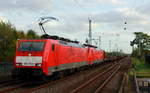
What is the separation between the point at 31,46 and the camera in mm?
17562

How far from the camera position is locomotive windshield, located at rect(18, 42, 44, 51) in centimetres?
1734

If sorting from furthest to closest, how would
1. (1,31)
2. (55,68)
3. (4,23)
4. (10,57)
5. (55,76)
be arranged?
(4,23) < (1,31) < (10,57) < (55,76) < (55,68)

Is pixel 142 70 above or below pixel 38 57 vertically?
below

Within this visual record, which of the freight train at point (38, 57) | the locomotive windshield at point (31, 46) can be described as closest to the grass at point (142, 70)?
the freight train at point (38, 57)

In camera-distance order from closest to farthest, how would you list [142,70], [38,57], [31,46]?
[38,57] < [31,46] < [142,70]

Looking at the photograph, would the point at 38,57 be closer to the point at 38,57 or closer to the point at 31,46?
the point at 38,57

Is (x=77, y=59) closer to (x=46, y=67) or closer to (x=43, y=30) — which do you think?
(x=43, y=30)

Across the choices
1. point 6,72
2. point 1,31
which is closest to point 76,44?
point 6,72

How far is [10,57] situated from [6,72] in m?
8.70

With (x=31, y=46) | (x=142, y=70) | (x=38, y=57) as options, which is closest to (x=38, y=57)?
(x=38, y=57)

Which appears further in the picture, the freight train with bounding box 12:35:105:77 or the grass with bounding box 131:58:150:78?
the grass with bounding box 131:58:150:78

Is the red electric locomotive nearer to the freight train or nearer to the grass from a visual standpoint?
the freight train

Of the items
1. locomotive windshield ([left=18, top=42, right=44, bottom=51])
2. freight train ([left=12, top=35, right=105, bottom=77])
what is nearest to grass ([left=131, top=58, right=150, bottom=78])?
freight train ([left=12, top=35, right=105, bottom=77])

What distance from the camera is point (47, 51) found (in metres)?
17.4
